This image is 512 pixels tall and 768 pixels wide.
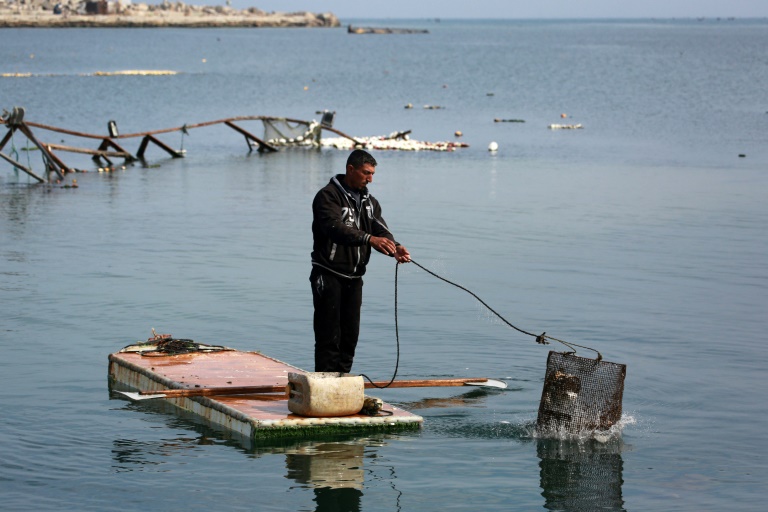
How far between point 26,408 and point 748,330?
8688 mm

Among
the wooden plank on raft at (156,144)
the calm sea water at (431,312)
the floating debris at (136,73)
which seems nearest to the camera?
the calm sea water at (431,312)

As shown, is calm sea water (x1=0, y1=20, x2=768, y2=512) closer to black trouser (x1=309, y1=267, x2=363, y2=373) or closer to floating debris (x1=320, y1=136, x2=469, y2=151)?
floating debris (x1=320, y1=136, x2=469, y2=151)

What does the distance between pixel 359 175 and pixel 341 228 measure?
→ 54cm

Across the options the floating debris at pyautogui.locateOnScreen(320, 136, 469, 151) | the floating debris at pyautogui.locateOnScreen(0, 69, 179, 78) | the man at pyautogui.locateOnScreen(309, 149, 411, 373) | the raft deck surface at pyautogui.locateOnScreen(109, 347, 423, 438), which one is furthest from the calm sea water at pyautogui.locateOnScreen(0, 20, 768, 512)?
the floating debris at pyautogui.locateOnScreen(0, 69, 179, 78)

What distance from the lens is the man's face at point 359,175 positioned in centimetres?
1069

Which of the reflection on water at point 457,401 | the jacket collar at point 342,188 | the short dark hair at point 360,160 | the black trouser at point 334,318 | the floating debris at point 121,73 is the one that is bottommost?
the reflection on water at point 457,401

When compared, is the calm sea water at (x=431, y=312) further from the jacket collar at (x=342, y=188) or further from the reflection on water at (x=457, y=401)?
the jacket collar at (x=342, y=188)

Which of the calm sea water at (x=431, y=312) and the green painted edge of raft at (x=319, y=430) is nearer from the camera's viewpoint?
the calm sea water at (x=431, y=312)

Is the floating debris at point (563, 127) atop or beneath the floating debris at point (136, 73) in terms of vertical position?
beneath

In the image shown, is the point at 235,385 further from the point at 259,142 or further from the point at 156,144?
the point at 259,142

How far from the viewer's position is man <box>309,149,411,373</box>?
10.6m

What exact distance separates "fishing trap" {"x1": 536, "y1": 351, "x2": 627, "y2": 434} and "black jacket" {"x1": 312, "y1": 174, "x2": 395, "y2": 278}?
183 cm

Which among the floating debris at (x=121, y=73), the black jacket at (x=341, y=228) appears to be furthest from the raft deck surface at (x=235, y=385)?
the floating debris at (x=121, y=73)

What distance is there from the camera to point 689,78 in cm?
8375
